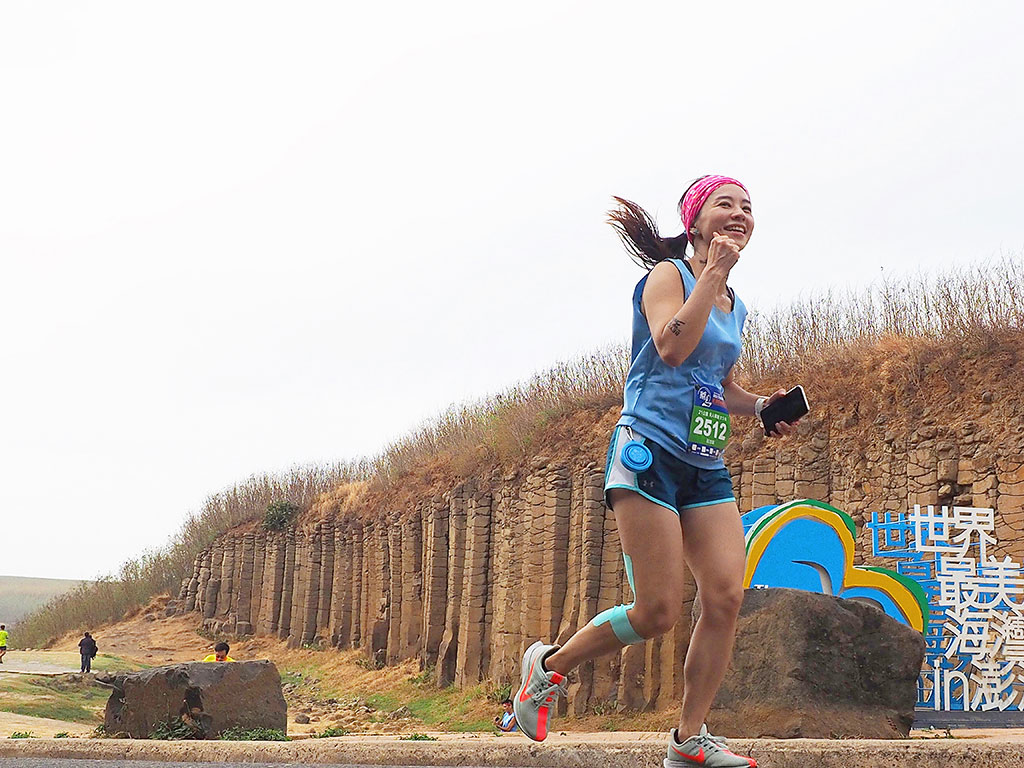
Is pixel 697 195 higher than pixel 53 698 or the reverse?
higher

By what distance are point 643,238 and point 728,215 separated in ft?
1.42

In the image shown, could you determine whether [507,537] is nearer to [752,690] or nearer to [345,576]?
[345,576]

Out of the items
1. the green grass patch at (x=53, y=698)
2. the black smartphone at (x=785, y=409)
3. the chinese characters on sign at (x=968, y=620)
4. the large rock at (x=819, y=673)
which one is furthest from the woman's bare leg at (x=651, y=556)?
the green grass patch at (x=53, y=698)

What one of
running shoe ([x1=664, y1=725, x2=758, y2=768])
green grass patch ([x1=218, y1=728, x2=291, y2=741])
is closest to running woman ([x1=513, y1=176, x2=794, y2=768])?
running shoe ([x1=664, y1=725, x2=758, y2=768])

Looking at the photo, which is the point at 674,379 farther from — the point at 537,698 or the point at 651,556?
the point at 537,698

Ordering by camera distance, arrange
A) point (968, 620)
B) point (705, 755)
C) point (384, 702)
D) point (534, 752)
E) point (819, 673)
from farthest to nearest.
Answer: point (384, 702) → point (968, 620) → point (819, 673) → point (534, 752) → point (705, 755)

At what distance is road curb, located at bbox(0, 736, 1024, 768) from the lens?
503 cm

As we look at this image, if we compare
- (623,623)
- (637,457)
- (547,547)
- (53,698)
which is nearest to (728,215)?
(637,457)

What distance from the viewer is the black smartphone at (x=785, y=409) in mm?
4328

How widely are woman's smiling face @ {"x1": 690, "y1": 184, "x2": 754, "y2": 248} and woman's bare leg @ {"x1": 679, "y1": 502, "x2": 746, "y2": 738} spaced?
0.99 m

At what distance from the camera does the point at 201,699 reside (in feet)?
36.1

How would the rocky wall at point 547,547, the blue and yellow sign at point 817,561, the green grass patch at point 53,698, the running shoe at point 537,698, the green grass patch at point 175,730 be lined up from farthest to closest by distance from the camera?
the green grass patch at point 53,698, the rocky wall at point 547,547, the blue and yellow sign at point 817,561, the green grass patch at point 175,730, the running shoe at point 537,698

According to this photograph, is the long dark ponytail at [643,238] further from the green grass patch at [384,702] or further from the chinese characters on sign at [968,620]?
the green grass patch at [384,702]

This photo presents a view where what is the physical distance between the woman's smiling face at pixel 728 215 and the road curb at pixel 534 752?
2.52 meters
